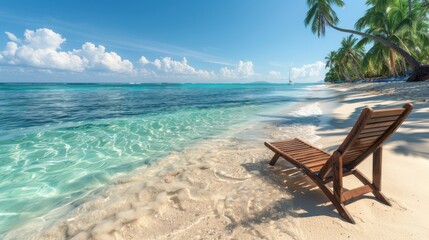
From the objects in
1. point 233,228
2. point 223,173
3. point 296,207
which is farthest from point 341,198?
point 223,173

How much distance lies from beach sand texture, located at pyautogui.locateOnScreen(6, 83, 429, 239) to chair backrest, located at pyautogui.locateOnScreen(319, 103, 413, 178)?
70 centimetres

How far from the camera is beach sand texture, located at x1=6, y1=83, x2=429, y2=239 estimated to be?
2604mm

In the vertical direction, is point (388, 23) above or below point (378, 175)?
above

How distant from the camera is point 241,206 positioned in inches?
125

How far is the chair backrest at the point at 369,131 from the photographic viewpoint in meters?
2.30

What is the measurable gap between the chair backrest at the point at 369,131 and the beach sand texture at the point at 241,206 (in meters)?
0.70

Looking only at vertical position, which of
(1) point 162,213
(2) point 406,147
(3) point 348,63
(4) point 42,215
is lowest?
(4) point 42,215

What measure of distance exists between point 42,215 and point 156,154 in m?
3.02

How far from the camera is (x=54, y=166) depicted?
557cm

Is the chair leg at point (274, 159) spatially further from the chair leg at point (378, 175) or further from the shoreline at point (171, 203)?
the chair leg at point (378, 175)

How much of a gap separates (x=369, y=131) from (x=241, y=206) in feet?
6.67

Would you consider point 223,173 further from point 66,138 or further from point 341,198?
point 66,138

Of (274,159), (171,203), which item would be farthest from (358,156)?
(171,203)

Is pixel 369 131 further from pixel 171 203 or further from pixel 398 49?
pixel 398 49
